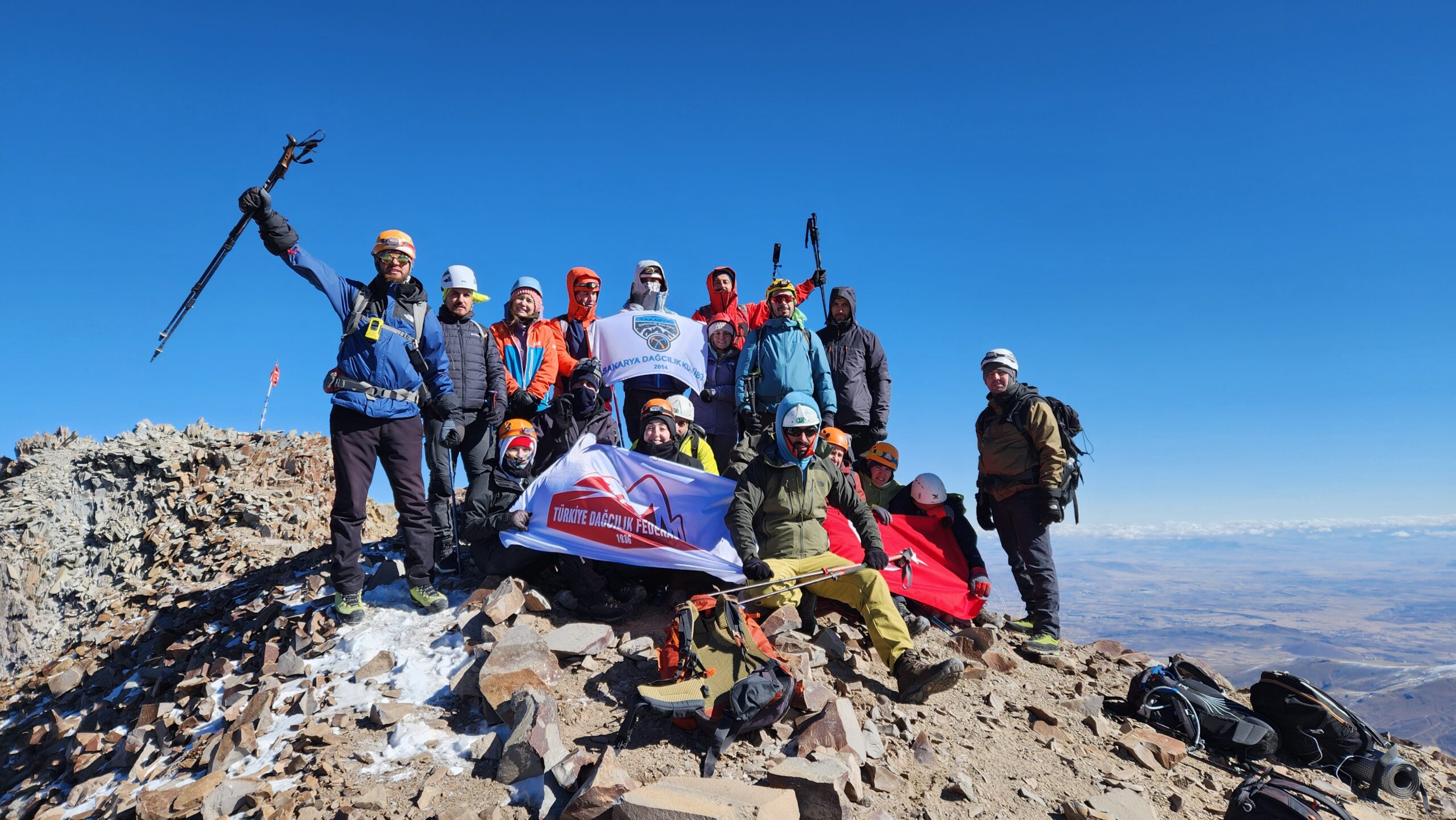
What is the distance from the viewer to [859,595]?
21.0 ft

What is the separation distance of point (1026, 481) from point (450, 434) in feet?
23.1

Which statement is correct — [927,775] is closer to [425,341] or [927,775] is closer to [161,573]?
[425,341]

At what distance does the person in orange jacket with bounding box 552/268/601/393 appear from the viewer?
30.7 feet

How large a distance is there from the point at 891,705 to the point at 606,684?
2.53 meters

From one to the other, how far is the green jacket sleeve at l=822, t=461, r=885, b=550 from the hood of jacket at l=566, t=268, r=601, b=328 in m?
4.32

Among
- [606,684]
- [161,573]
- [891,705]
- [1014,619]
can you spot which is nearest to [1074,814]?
[891,705]

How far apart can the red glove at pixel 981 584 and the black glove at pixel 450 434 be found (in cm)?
671

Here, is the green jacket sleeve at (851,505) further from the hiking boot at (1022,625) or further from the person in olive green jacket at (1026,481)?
the hiking boot at (1022,625)

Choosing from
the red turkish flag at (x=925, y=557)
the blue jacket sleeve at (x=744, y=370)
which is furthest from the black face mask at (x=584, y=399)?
the red turkish flag at (x=925, y=557)

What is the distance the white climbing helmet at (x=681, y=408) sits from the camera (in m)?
8.30

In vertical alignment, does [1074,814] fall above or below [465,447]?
below

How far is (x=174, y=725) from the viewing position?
240 inches

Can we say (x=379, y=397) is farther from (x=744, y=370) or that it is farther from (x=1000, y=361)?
(x=1000, y=361)

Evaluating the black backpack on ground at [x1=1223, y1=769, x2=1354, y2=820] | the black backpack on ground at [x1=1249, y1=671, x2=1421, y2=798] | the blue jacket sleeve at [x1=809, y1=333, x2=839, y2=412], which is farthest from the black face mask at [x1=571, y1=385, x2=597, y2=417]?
the black backpack on ground at [x1=1249, y1=671, x2=1421, y2=798]
